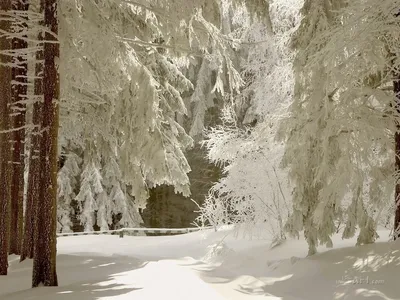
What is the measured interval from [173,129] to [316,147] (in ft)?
18.0

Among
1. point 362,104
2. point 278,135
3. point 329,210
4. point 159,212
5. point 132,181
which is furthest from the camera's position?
point 159,212

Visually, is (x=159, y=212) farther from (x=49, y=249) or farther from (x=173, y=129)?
(x=49, y=249)

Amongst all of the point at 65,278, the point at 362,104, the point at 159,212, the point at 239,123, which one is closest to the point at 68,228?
the point at 159,212

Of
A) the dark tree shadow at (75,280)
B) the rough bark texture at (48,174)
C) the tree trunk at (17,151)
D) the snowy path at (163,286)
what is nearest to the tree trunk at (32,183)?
the dark tree shadow at (75,280)

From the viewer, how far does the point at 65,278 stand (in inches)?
315

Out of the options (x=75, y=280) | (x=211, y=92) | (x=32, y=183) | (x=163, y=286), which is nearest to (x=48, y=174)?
(x=75, y=280)

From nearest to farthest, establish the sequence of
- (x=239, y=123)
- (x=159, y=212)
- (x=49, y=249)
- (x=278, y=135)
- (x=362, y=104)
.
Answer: (x=49, y=249)
(x=362, y=104)
(x=278, y=135)
(x=239, y=123)
(x=159, y=212)

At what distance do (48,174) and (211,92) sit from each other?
420 cm

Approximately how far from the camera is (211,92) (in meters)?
9.72

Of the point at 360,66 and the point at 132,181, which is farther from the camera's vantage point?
the point at 132,181

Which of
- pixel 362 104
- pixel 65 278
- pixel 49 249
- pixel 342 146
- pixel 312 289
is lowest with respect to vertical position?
pixel 312 289

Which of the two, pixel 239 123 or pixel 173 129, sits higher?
pixel 239 123

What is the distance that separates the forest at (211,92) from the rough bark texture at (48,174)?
0.05 feet

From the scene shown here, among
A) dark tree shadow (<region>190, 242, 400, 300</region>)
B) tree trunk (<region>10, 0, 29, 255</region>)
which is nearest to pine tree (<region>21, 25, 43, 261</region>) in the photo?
tree trunk (<region>10, 0, 29, 255</region>)
